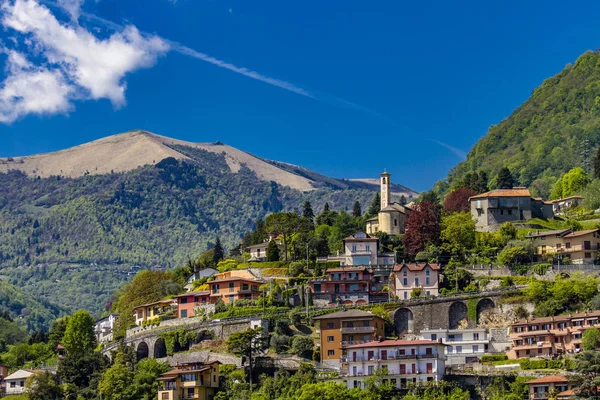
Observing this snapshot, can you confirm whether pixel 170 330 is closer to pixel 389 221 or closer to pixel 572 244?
pixel 389 221

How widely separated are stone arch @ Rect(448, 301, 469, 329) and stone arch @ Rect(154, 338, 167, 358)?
29.5 m

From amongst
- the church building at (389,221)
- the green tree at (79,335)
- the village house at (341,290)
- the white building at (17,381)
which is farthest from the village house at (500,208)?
the white building at (17,381)

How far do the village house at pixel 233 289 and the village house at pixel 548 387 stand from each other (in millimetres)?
38611

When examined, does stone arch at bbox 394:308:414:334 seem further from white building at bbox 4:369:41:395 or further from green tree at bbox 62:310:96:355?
white building at bbox 4:369:41:395

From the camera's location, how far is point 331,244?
5207 inches

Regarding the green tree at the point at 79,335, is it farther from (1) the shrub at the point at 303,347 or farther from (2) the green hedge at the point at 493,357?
(2) the green hedge at the point at 493,357

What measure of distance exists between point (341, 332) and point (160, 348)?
2191 cm

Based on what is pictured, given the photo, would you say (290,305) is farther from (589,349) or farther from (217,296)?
(589,349)

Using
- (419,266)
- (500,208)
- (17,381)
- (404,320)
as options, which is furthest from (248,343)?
(500,208)

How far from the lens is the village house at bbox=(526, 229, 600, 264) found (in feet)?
357

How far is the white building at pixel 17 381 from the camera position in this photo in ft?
371

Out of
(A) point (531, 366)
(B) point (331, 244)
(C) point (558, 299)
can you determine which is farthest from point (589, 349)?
(B) point (331, 244)

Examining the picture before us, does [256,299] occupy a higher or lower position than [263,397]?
higher

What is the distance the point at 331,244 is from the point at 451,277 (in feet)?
88.6
